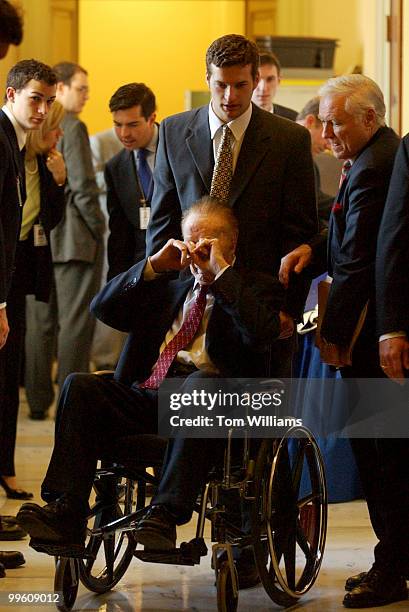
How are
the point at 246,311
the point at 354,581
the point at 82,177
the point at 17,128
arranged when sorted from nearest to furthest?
the point at 246,311
the point at 354,581
the point at 17,128
the point at 82,177

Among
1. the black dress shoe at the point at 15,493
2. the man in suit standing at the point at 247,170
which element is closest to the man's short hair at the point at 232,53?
the man in suit standing at the point at 247,170

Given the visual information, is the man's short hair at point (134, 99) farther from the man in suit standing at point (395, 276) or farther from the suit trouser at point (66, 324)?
the man in suit standing at point (395, 276)

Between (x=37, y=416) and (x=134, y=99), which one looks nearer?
(x=134, y=99)

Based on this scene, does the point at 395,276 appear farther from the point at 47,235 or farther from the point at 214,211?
the point at 47,235

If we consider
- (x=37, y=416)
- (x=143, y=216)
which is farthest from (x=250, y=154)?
(x=37, y=416)

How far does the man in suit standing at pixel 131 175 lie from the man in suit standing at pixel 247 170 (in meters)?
1.21

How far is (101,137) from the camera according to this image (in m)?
6.81

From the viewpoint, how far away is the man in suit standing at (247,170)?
3.49m

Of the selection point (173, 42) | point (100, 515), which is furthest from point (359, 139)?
point (173, 42)

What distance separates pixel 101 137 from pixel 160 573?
11.7ft

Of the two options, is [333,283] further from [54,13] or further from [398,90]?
[54,13]

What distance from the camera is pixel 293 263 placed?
136 inches

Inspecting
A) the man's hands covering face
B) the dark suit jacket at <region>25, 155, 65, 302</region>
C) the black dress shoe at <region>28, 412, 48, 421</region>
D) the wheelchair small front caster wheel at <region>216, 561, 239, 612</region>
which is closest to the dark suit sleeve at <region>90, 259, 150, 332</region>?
the man's hands covering face

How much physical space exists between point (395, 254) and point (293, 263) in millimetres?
352
